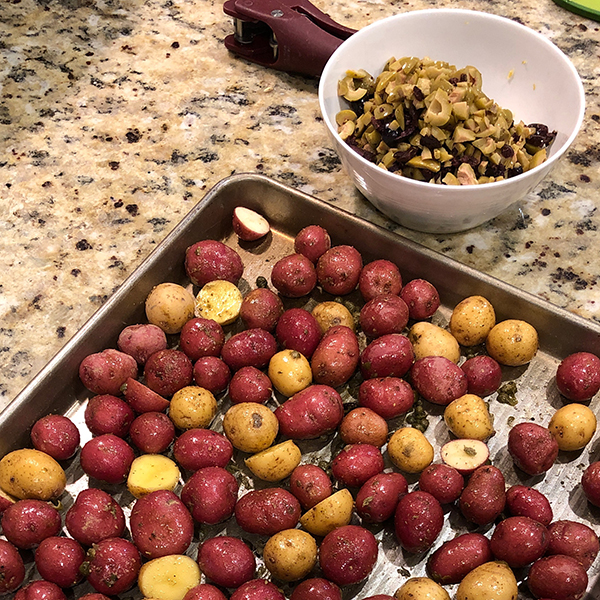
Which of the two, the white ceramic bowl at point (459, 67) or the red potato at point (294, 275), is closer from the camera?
the white ceramic bowl at point (459, 67)

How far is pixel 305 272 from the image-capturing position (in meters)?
1.88

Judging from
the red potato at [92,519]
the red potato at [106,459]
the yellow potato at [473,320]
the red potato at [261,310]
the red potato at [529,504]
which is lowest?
the red potato at [92,519]

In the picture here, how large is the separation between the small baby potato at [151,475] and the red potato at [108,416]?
95mm

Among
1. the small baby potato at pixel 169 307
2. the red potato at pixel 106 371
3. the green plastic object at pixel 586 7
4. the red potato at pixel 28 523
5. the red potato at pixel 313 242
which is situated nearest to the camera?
the red potato at pixel 28 523

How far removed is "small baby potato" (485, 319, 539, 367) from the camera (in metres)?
1.73

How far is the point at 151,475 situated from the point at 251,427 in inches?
10.2

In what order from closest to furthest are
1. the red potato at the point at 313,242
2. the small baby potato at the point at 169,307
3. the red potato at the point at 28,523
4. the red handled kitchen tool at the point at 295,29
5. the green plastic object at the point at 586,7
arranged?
the red potato at the point at 28,523, the small baby potato at the point at 169,307, the red potato at the point at 313,242, the red handled kitchen tool at the point at 295,29, the green plastic object at the point at 586,7

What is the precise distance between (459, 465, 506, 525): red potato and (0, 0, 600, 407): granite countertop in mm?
601

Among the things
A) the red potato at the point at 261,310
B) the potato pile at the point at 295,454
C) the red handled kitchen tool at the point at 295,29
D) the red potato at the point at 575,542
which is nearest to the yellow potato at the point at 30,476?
the potato pile at the point at 295,454

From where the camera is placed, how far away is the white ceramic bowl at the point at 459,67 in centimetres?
174

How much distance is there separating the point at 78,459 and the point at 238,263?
2.24 feet

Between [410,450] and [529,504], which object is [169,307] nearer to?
[410,450]

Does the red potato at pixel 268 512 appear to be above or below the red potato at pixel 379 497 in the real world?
below

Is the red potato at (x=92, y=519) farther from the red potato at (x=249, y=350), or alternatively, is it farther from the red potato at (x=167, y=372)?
the red potato at (x=249, y=350)
